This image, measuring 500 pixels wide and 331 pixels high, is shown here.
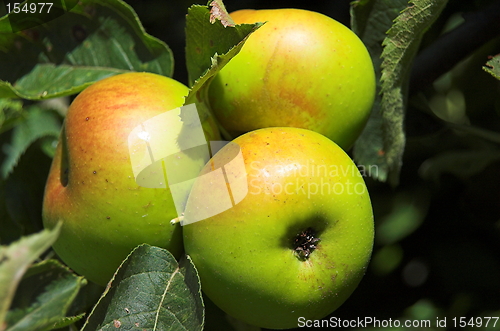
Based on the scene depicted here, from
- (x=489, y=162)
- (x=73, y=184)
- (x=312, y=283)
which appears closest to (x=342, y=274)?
(x=312, y=283)

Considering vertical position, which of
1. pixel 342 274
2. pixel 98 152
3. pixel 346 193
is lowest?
pixel 342 274

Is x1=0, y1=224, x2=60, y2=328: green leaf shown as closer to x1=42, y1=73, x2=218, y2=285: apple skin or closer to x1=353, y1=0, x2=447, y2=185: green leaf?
x1=42, y1=73, x2=218, y2=285: apple skin

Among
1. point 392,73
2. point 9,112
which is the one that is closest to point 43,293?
point 9,112

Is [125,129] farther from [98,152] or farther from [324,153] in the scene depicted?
[324,153]

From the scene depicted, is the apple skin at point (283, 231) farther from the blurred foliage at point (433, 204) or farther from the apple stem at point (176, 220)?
the blurred foliage at point (433, 204)

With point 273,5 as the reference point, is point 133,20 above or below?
above

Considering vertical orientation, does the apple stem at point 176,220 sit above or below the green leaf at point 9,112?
below

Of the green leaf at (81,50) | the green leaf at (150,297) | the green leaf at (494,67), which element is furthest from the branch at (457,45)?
the green leaf at (150,297)
